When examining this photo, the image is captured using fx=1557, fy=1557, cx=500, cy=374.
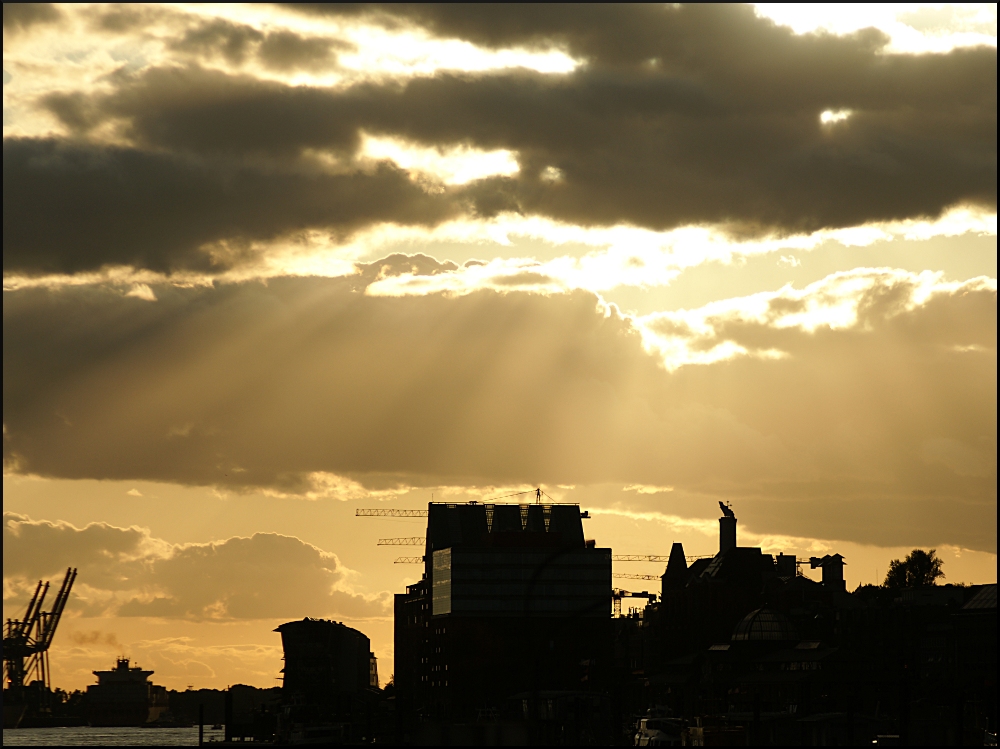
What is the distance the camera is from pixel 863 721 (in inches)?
5674

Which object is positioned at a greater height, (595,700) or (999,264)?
(999,264)

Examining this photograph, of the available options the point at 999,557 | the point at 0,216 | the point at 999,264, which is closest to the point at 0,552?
the point at 0,216

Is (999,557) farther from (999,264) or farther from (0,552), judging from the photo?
(0,552)

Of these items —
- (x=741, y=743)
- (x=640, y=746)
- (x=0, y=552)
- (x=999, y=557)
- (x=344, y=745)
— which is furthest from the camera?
(x=344, y=745)

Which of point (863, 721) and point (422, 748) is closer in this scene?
point (422, 748)

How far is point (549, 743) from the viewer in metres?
148

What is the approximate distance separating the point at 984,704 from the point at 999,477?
119826 mm

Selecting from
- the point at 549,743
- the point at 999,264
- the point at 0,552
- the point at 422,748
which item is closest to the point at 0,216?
the point at 0,552

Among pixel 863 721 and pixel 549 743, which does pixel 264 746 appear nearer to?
pixel 549 743

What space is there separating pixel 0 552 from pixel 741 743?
90.9 metres

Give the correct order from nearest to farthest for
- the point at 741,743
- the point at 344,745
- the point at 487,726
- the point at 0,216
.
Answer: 1. the point at 0,216
2. the point at 487,726
3. the point at 741,743
4. the point at 344,745

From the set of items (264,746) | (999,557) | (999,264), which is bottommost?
(264,746)

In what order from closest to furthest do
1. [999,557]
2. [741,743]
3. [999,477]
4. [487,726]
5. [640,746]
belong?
[999,477], [999,557], [487,726], [741,743], [640,746]

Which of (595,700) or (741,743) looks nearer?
(741,743)
